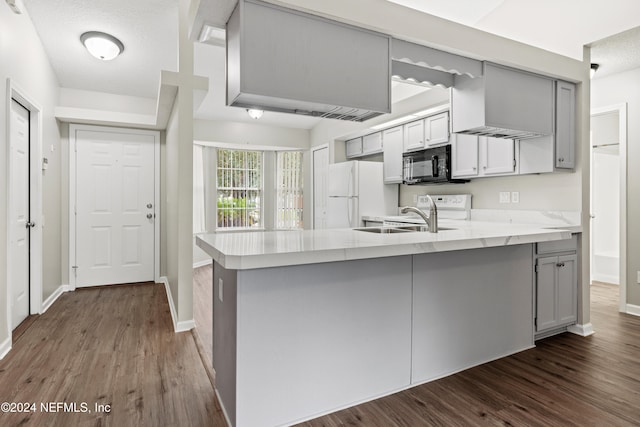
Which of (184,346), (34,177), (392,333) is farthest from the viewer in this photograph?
(34,177)

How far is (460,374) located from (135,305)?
339 centimetres

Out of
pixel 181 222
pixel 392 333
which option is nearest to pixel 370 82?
pixel 392 333

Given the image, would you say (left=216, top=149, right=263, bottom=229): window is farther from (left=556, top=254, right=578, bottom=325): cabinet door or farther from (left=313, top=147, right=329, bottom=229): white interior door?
(left=556, top=254, right=578, bottom=325): cabinet door

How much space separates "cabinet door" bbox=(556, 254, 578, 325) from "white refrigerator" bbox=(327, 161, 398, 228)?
257 centimetres

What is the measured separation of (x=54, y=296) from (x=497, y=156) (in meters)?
5.16

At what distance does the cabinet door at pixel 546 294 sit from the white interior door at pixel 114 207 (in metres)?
4.73

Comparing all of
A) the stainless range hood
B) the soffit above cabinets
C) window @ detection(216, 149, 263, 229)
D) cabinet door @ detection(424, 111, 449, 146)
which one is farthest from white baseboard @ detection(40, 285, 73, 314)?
cabinet door @ detection(424, 111, 449, 146)

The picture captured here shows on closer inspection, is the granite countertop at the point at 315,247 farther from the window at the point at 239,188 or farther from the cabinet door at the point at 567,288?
the window at the point at 239,188

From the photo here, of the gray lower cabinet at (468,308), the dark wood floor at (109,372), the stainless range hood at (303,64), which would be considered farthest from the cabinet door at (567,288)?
the dark wood floor at (109,372)

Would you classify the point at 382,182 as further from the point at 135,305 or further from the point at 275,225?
the point at 135,305

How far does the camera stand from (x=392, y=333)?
2.09m

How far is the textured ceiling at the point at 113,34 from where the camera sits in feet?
10.8

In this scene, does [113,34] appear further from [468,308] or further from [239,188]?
[468,308]

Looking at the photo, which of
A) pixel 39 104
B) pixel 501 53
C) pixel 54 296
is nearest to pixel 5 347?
pixel 54 296
